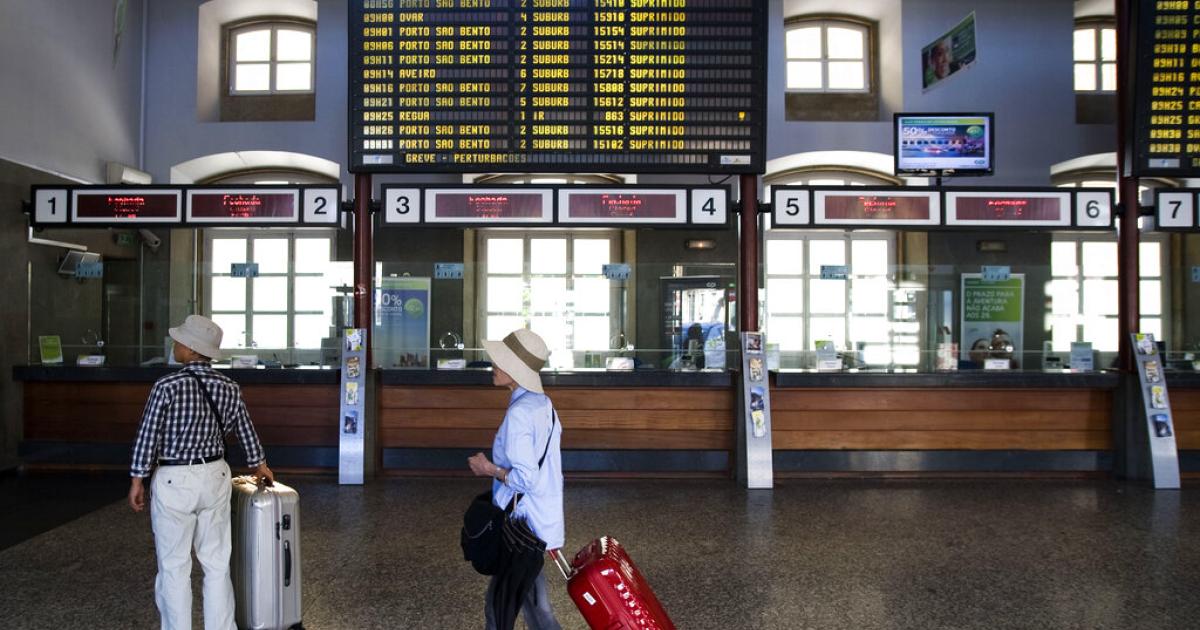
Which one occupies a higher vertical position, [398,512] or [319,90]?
[319,90]

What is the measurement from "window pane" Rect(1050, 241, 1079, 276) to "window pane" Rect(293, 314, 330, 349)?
744cm

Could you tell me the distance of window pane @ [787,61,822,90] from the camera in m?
10.8

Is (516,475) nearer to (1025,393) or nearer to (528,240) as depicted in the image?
(1025,393)

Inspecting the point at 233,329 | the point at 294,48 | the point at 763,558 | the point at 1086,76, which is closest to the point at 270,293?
the point at 233,329

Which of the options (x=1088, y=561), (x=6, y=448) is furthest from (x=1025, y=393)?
(x=6, y=448)

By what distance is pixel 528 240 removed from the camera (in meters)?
10.2

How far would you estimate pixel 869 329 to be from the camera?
7.74 m

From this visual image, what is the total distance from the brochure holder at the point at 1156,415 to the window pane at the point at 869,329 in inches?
85.4

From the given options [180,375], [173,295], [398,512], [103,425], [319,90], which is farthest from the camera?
[319,90]

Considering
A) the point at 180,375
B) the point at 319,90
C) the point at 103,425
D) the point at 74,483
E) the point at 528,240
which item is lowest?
the point at 74,483

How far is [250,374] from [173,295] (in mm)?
1572

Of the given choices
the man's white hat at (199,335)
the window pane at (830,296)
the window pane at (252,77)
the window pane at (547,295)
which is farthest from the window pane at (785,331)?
the window pane at (252,77)

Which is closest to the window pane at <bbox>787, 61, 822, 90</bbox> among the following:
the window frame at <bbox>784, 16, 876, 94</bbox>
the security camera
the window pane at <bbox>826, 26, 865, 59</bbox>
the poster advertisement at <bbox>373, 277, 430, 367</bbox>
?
the window frame at <bbox>784, 16, 876, 94</bbox>

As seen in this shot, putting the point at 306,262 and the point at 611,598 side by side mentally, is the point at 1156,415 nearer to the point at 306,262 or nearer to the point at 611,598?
the point at 611,598
